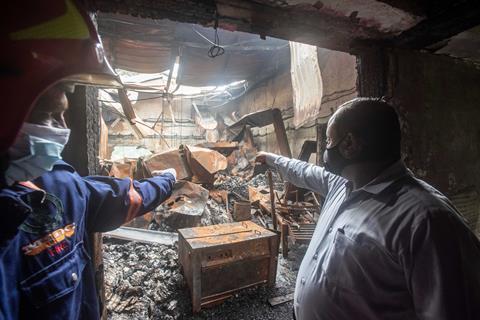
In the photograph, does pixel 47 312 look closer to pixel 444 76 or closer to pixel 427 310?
pixel 427 310

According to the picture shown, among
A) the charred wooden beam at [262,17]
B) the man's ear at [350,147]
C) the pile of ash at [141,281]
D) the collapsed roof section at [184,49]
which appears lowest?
the pile of ash at [141,281]

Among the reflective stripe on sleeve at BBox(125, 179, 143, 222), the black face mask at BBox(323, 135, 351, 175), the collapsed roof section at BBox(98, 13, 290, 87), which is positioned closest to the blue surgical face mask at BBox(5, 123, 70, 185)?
the reflective stripe on sleeve at BBox(125, 179, 143, 222)

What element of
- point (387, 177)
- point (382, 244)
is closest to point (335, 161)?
point (387, 177)

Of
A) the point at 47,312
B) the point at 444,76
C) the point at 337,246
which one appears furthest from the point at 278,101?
the point at 47,312

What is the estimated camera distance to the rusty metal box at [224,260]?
9.91ft

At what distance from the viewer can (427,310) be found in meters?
0.96

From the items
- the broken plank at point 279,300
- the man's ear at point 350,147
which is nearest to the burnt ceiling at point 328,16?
the man's ear at point 350,147

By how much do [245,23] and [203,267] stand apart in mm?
2842

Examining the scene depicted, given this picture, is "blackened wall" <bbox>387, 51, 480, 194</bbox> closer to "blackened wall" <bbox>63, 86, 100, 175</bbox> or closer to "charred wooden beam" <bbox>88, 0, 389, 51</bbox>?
"charred wooden beam" <bbox>88, 0, 389, 51</bbox>

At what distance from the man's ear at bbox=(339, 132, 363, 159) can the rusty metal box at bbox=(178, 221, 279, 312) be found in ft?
7.56

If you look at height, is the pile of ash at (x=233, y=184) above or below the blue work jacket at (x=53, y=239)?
below

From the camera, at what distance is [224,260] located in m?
3.14

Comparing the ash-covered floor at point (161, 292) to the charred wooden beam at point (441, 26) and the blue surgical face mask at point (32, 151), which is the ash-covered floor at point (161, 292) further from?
the charred wooden beam at point (441, 26)

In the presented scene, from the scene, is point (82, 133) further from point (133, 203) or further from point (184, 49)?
point (184, 49)
